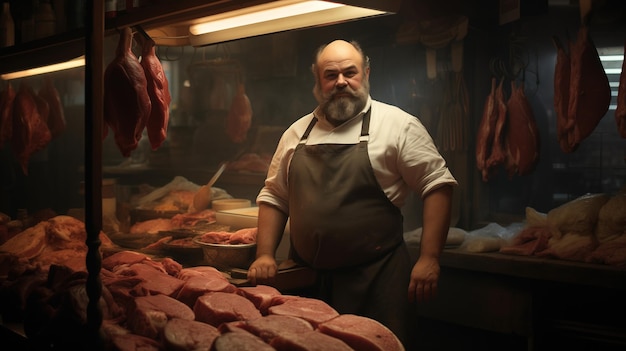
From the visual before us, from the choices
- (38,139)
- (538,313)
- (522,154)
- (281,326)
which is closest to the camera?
(281,326)

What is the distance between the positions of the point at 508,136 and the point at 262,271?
8.81ft

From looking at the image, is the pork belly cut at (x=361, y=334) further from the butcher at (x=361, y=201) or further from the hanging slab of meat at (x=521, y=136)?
the hanging slab of meat at (x=521, y=136)

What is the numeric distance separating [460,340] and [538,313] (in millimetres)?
916

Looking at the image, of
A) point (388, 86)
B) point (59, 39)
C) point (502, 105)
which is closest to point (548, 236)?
point (502, 105)

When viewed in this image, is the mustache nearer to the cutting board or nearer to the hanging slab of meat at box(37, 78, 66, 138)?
the cutting board

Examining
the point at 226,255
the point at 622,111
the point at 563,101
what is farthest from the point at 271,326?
the point at 563,101

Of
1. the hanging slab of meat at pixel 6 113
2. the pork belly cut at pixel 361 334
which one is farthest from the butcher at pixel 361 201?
the hanging slab of meat at pixel 6 113

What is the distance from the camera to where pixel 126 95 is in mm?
3102

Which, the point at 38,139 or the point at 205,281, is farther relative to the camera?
the point at 38,139

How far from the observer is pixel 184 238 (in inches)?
149

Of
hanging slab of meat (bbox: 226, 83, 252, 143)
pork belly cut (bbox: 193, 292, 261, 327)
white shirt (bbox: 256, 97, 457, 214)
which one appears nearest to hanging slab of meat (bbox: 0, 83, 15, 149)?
hanging slab of meat (bbox: 226, 83, 252, 143)

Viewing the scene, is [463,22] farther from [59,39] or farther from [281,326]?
[281,326]

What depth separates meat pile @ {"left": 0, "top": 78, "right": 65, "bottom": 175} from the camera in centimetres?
511

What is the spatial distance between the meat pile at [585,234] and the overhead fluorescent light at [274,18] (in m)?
2.35
